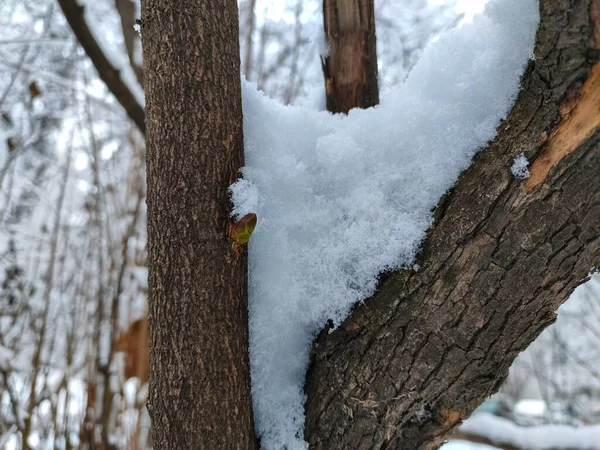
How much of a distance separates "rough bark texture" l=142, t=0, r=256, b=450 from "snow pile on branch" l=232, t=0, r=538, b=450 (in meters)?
0.06

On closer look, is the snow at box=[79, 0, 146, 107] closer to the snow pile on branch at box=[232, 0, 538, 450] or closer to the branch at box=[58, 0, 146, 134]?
the branch at box=[58, 0, 146, 134]

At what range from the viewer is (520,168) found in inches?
26.8

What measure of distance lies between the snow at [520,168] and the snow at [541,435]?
159 centimetres

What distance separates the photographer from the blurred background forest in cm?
213

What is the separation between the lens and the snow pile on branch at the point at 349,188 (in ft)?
2.57

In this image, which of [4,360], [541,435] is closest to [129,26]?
[4,360]

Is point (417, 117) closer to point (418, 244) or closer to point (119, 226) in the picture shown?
point (418, 244)

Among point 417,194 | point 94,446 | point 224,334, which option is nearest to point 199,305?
point 224,334

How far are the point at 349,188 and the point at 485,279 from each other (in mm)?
315

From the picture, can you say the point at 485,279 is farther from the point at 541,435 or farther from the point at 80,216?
the point at 80,216

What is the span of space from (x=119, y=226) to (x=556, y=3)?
2578mm

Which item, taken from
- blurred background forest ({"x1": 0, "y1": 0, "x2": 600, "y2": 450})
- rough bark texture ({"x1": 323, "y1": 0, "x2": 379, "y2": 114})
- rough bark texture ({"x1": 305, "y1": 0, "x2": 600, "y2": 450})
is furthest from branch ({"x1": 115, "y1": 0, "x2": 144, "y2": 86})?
rough bark texture ({"x1": 305, "y1": 0, "x2": 600, "y2": 450})

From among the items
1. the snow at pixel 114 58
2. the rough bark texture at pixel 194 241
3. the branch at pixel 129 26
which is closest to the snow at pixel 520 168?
the rough bark texture at pixel 194 241

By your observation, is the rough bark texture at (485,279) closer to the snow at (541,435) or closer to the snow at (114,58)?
the snow at (541,435)
